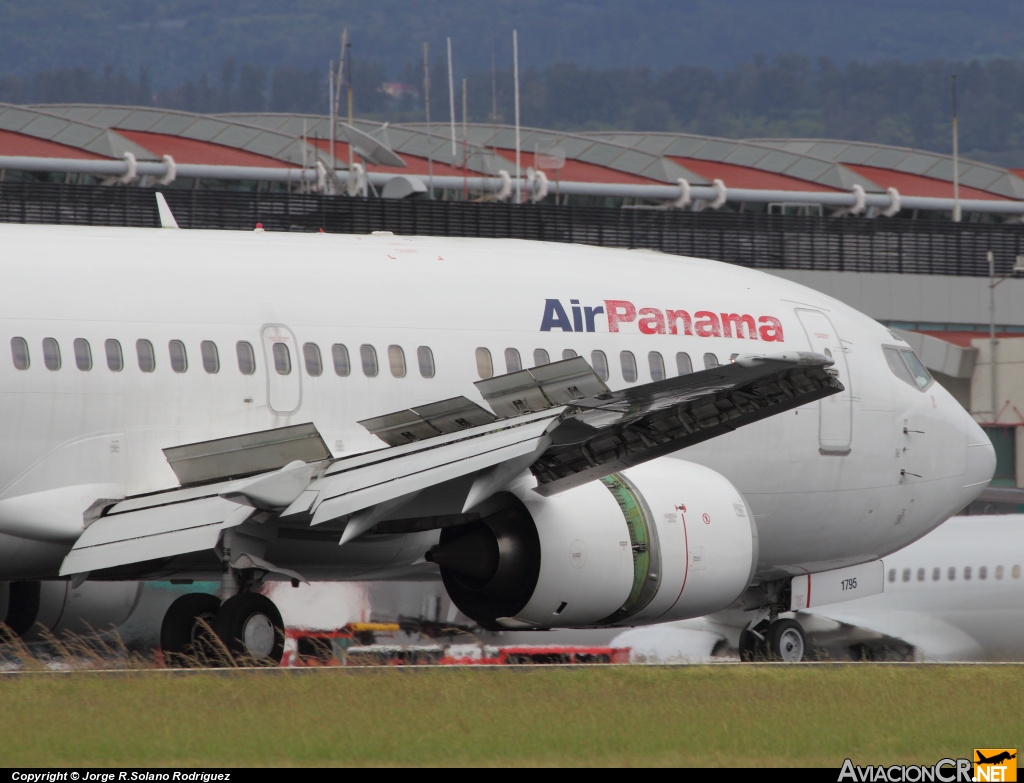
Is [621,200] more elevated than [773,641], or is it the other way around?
[621,200]

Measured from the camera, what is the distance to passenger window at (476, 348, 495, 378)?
15852 millimetres

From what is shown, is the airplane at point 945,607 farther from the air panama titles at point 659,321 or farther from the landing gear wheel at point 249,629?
the landing gear wheel at point 249,629

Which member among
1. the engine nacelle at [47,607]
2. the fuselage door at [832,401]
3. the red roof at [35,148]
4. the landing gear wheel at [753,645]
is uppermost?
the red roof at [35,148]

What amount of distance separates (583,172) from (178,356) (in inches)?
1889


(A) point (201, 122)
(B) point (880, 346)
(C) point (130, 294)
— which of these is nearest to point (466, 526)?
(C) point (130, 294)

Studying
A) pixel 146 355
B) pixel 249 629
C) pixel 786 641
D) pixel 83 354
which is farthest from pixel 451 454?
pixel 786 641

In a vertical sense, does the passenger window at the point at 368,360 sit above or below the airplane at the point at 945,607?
above

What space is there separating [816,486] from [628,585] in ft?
13.7

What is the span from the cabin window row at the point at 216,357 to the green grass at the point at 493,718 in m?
3.00

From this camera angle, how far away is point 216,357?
14664 millimetres

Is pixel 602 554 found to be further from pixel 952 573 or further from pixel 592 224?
pixel 592 224

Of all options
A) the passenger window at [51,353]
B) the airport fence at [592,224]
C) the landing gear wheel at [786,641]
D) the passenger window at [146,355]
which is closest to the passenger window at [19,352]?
the passenger window at [51,353]

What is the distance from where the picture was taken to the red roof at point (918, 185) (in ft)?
216

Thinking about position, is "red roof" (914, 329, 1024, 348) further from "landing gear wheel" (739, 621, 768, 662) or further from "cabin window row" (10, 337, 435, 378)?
"cabin window row" (10, 337, 435, 378)
